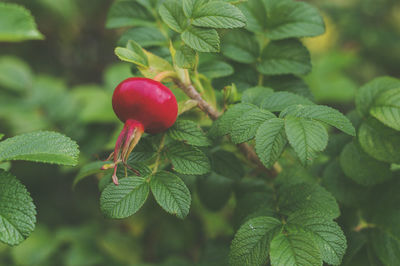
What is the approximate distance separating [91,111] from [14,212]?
3.83ft

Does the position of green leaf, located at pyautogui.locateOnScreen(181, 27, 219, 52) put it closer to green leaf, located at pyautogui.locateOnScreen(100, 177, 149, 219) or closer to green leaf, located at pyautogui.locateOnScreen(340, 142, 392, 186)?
green leaf, located at pyautogui.locateOnScreen(100, 177, 149, 219)

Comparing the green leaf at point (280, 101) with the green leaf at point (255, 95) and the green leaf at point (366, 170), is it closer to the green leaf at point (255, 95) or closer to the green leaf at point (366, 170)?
the green leaf at point (255, 95)

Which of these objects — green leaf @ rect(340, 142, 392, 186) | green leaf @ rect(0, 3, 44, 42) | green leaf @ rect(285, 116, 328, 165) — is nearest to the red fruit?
green leaf @ rect(285, 116, 328, 165)

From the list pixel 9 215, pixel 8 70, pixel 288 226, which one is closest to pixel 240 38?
pixel 288 226

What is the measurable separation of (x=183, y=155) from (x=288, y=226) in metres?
0.27

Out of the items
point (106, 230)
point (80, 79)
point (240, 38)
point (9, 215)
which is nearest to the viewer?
point (9, 215)

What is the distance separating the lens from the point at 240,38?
1056 mm

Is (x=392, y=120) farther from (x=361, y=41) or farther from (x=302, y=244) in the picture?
(x=361, y=41)

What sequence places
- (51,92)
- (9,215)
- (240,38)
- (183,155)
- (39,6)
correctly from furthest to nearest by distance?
(39,6) → (51,92) → (240,38) → (183,155) → (9,215)

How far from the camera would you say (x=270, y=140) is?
2.37 feet

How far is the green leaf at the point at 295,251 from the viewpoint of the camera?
66 cm

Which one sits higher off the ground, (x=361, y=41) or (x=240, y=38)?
(x=240, y=38)

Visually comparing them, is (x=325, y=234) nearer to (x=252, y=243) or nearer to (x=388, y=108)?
(x=252, y=243)

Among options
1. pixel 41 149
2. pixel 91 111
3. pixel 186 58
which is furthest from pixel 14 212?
pixel 91 111
